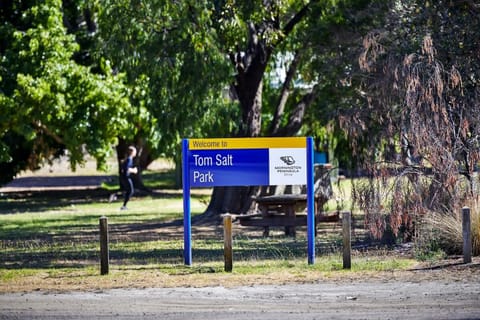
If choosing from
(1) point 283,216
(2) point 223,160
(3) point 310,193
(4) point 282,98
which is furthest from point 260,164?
(4) point 282,98

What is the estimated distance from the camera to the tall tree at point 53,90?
2795cm

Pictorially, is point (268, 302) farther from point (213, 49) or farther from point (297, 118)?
point (297, 118)

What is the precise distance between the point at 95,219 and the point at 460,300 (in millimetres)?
15450

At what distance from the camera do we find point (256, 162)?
1455 cm

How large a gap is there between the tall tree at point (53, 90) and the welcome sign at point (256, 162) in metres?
13.9

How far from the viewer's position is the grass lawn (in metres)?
13.4

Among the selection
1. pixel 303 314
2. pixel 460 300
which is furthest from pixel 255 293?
pixel 460 300

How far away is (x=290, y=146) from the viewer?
1461 cm

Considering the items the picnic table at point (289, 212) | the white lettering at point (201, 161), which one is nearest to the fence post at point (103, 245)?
the white lettering at point (201, 161)

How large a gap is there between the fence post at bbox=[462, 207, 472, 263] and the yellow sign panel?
106 inches

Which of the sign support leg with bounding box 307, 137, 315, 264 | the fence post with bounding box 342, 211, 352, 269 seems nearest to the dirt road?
the fence post with bounding box 342, 211, 352, 269

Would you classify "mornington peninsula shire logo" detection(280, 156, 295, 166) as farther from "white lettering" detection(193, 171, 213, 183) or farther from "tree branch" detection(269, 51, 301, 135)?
"tree branch" detection(269, 51, 301, 135)

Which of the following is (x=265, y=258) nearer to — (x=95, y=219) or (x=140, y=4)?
(x=140, y=4)

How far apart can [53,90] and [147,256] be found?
13.0 metres
